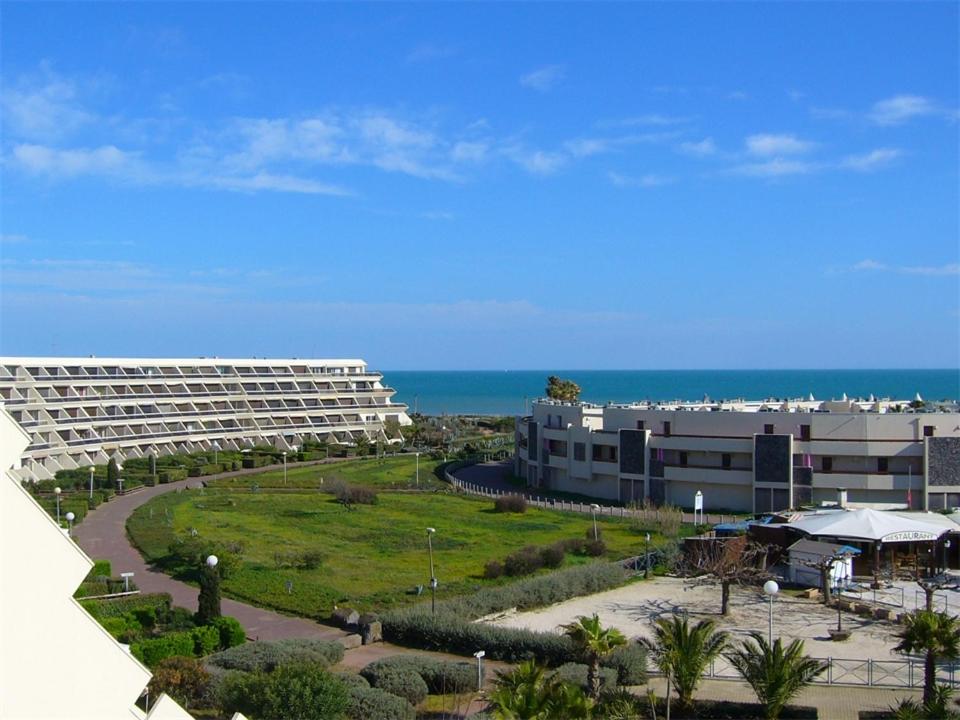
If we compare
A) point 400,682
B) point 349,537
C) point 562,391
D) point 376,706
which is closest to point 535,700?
point 376,706

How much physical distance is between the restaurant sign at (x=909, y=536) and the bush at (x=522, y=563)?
14689mm

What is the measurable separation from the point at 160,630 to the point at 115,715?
2692cm

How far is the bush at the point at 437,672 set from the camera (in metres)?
24.8

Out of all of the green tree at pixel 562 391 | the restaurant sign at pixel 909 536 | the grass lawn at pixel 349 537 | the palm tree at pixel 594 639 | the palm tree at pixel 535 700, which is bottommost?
the grass lawn at pixel 349 537

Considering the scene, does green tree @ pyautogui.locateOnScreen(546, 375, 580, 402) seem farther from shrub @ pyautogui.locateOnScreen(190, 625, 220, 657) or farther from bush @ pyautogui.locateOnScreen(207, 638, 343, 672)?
bush @ pyautogui.locateOnScreen(207, 638, 343, 672)

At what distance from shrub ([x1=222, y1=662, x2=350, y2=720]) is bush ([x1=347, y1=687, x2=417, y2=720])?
0.95 metres

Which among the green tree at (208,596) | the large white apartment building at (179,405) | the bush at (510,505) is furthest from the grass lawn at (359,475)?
the green tree at (208,596)

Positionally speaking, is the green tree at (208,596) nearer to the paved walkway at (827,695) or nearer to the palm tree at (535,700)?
the paved walkway at (827,695)

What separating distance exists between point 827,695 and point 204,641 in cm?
1833

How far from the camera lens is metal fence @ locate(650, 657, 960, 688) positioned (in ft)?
84.0

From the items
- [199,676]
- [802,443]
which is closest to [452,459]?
[802,443]

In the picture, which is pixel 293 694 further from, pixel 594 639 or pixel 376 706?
pixel 594 639

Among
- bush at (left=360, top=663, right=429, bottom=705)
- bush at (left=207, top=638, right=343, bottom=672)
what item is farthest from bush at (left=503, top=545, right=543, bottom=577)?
bush at (left=360, top=663, right=429, bottom=705)

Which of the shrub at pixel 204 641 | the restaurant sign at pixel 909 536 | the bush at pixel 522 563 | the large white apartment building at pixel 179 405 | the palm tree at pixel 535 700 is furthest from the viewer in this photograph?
the large white apartment building at pixel 179 405
